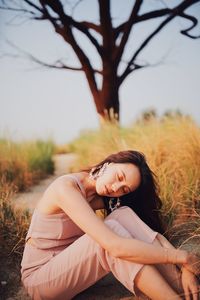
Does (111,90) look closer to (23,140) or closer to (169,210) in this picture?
(23,140)

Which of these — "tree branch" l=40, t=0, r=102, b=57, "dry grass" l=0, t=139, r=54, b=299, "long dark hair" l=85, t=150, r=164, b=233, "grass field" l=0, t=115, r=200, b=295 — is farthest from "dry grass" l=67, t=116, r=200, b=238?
"tree branch" l=40, t=0, r=102, b=57

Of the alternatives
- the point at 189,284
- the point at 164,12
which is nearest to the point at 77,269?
the point at 189,284

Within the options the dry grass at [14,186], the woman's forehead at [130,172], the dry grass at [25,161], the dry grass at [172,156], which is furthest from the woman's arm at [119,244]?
the dry grass at [25,161]

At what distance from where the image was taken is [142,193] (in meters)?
1.98

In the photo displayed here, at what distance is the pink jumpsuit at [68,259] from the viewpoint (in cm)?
168

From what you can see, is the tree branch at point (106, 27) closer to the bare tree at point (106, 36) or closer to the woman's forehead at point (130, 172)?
the bare tree at point (106, 36)

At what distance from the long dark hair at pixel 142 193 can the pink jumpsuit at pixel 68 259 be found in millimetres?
173

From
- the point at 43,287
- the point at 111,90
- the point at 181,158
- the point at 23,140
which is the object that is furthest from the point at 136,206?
the point at 111,90

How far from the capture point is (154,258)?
5.23 feet

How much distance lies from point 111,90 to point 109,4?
1.37m

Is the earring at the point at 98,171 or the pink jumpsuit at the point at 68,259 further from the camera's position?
the earring at the point at 98,171

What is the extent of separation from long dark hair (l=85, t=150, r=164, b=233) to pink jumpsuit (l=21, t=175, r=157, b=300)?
17 cm

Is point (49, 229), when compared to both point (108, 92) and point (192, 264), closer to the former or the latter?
point (192, 264)

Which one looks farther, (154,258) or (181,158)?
(181,158)
